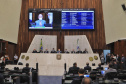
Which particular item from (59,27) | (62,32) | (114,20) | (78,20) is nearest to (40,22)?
(59,27)

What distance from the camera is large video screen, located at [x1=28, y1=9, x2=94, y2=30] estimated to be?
2191 cm

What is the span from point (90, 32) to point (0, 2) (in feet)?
31.6

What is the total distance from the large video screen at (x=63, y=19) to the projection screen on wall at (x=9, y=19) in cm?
152

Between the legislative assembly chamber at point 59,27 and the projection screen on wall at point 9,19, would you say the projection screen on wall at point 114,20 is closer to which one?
the legislative assembly chamber at point 59,27

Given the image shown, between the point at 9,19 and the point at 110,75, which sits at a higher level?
the point at 9,19

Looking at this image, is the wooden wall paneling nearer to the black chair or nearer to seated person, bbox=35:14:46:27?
seated person, bbox=35:14:46:27

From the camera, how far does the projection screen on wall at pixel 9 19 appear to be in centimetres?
1880

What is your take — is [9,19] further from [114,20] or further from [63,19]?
[114,20]

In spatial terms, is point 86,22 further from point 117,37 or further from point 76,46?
point 117,37

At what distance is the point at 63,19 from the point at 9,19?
5.36 meters

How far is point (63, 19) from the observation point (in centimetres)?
2205

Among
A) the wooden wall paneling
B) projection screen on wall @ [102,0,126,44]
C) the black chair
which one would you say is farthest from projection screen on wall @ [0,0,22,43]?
the black chair

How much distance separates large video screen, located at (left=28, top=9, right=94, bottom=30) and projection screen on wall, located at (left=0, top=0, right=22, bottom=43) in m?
1.52

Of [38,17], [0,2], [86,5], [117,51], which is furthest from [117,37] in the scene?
[0,2]
